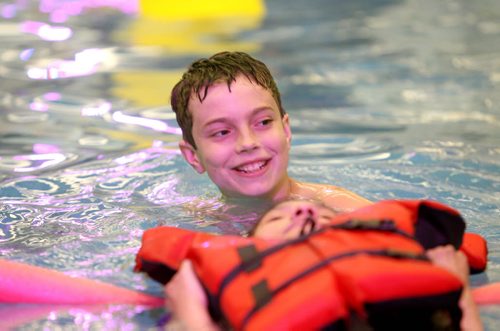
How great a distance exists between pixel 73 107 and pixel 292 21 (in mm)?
4012

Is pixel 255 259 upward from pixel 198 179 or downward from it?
upward

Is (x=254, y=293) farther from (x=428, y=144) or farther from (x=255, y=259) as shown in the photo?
(x=428, y=144)

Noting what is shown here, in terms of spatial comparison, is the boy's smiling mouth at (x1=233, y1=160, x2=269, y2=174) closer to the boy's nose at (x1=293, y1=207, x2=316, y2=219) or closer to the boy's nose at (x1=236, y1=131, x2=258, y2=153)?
the boy's nose at (x1=236, y1=131, x2=258, y2=153)

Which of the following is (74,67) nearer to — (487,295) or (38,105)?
(38,105)

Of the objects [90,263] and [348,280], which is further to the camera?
[90,263]

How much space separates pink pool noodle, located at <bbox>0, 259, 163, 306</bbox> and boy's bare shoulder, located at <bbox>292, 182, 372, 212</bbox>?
3.34 feet

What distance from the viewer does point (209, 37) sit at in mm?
7941

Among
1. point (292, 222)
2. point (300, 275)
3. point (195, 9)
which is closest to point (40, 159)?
point (292, 222)

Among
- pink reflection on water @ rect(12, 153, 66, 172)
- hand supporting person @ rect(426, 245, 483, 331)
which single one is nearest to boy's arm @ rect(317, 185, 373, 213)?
hand supporting person @ rect(426, 245, 483, 331)

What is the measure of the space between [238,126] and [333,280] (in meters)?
1.25

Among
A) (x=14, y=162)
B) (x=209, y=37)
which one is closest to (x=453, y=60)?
(x=209, y=37)

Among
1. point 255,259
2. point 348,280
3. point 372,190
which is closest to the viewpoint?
point 348,280

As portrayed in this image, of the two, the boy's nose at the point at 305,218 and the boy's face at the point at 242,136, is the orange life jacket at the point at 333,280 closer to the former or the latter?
the boy's nose at the point at 305,218

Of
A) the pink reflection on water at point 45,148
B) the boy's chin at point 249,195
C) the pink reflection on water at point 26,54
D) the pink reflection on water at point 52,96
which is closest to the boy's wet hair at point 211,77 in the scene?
the boy's chin at point 249,195
